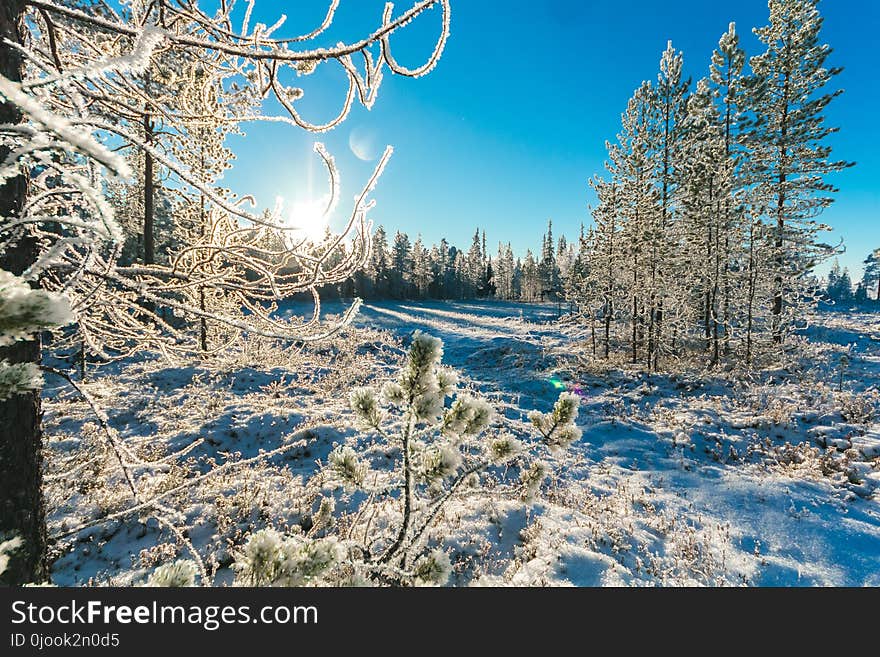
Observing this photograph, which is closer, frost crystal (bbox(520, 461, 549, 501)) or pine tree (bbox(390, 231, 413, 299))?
frost crystal (bbox(520, 461, 549, 501))

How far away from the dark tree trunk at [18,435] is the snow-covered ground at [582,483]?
14 cm

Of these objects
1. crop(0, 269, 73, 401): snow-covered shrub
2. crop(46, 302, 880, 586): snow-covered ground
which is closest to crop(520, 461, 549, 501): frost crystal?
crop(46, 302, 880, 586): snow-covered ground

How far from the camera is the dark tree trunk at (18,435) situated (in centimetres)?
156

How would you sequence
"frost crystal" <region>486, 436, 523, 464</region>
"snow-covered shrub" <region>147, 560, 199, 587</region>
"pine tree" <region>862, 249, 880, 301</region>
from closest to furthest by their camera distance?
1. "snow-covered shrub" <region>147, 560, 199, 587</region>
2. "frost crystal" <region>486, 436, 523, 464</region>
3. "pine tree" <region>862, 249, 880, 301</region>

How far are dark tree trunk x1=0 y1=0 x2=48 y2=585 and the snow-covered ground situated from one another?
5.4 inches

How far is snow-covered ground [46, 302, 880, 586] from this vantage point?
4.02m

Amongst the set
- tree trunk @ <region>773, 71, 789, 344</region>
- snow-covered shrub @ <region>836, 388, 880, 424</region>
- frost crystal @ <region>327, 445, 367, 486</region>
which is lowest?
snow-covered shrub @ <region>836, 388, 880, 424</region>

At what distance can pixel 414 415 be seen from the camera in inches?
83.4

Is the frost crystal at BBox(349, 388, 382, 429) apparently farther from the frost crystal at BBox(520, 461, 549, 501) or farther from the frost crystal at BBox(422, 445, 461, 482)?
the frost crystal at BBox(520, 461, 549, 501)

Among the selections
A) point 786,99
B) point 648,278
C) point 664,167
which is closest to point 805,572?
point 648,278

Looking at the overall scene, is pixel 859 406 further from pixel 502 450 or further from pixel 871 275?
pixel 871 275

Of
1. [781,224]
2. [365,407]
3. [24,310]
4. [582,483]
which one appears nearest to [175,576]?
[24,310]

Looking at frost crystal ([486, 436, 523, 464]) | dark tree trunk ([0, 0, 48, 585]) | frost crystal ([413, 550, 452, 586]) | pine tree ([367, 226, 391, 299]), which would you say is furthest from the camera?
pine tree ([367, 226, 391, 299])

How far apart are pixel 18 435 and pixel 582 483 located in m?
7.08
